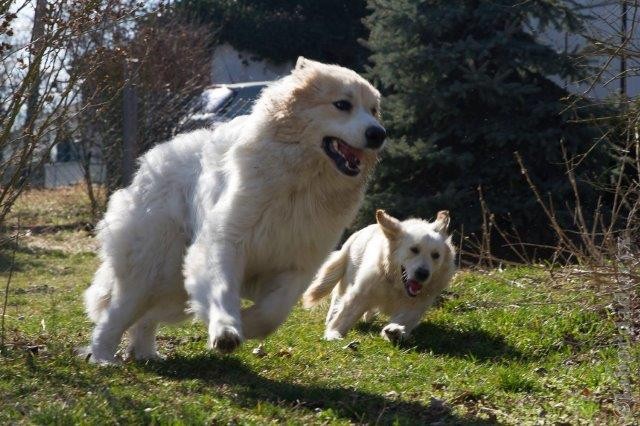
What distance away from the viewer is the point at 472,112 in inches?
497

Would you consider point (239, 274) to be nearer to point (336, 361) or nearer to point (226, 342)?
point (226, 342)

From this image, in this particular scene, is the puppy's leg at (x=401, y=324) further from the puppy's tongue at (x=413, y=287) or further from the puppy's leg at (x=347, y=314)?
the puppy's leg at (x=347, y=314)

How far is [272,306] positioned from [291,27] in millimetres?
19062

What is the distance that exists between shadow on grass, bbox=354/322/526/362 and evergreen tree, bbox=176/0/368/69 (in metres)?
16.2

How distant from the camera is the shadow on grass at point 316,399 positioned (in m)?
5.09

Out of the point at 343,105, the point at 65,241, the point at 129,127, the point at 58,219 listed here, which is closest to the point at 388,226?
the point at 343,105

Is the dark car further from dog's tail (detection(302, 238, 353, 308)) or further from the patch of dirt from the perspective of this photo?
dog's tail (detection(302, 238, 353, 308))

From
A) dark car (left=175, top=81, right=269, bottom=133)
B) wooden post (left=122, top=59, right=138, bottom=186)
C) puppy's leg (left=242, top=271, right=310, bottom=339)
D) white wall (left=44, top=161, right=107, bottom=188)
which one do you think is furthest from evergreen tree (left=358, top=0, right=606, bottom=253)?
puppy's leg (left=242, top=271, right=310, bottom=339)

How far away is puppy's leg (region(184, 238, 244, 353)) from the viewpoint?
5.41 metres

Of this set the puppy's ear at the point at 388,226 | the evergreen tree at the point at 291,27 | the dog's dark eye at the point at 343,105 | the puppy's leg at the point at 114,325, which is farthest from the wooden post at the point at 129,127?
the evergreen tree at the point at 291,27

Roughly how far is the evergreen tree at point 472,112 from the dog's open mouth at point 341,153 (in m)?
6.18

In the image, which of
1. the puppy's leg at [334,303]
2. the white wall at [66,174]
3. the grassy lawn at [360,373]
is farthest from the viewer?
the white wall at [66,174]

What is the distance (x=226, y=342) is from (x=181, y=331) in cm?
267

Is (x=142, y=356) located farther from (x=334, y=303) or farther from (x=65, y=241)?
(x=65, y=241)
